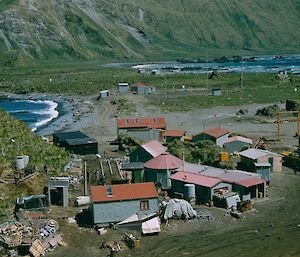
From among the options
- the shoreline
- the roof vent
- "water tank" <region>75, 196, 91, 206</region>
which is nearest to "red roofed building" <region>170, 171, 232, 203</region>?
the roof vent

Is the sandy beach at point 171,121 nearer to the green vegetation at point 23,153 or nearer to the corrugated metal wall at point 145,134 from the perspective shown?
the corrugated metal wall at point 145,134

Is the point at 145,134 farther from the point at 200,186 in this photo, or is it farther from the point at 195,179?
the point at 200,186

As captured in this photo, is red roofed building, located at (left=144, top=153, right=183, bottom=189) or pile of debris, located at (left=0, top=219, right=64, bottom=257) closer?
pile of debris, located at (left=0, top=219, right=64, bottom=257)

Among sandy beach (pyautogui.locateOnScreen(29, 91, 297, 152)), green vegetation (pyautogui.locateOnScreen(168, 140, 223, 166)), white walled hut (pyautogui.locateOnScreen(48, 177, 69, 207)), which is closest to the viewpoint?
white walled hut (pyautogui.locateOnScreen(48, 177, 69, 207))

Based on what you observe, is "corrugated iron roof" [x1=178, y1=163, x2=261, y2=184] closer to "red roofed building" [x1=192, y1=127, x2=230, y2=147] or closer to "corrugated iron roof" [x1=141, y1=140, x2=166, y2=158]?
"corrugated iron roof" [x1=141, y1=140, x2=166, y2=158]

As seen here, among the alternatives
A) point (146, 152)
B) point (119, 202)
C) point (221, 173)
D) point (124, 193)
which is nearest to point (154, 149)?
point (146, 152)

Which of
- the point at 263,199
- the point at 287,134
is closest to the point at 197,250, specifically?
the point at 263,199

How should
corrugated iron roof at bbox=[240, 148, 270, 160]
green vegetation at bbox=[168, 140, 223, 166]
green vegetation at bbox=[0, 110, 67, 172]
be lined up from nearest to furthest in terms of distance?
1. green vegetation at bbox=[0, 110, 67, 172]
2. corrugated iron roof at bbox=[240, 148, 270, 160]
3. green vegetation at bbox=[168, 140, 223, 166]

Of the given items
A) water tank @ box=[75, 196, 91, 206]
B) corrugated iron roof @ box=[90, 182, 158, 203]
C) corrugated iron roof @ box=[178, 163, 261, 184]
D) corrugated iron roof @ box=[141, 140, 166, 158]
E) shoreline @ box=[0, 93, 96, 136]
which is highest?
corrugated iron roof @ box=[141, 140, 166, 158]
